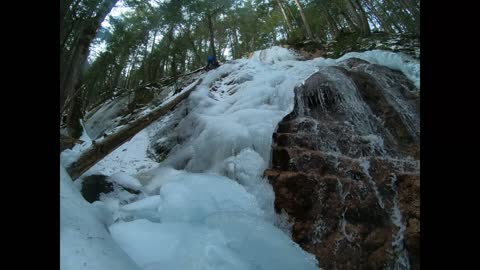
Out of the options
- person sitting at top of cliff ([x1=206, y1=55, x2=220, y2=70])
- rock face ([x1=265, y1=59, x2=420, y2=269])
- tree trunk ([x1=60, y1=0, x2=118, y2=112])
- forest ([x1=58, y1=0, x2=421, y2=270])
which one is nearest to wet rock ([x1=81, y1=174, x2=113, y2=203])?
forest ([x1=58, y1=0, x2=421, y2=270])

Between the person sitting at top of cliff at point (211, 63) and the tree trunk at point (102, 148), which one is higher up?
the person sitting at top of cliff at point (211, 63)

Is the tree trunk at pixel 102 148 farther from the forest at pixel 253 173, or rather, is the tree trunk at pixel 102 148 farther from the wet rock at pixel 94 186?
the wet rock at pixel 94 186

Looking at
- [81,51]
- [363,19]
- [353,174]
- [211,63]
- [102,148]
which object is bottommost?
[353,174]

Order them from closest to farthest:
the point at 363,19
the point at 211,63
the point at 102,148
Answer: the point at 102,148
the point at 211,63
the point at 363,19

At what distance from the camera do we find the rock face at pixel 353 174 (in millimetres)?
3115

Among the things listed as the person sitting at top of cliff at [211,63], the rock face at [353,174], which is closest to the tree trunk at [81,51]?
the rock face at [353,174]

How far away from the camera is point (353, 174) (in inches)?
145

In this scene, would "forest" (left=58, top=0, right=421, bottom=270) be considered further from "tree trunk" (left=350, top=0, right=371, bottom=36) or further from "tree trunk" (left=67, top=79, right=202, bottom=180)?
"tree trunk" (left=350, top=0, right=371, bottom=36)

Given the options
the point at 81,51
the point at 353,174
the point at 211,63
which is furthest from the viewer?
the point at 211,63

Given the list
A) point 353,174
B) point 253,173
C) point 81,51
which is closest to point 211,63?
point 81,51

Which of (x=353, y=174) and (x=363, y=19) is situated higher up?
(x=363, y=19)

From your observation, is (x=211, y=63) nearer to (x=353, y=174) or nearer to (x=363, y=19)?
(x=363, y=19)
